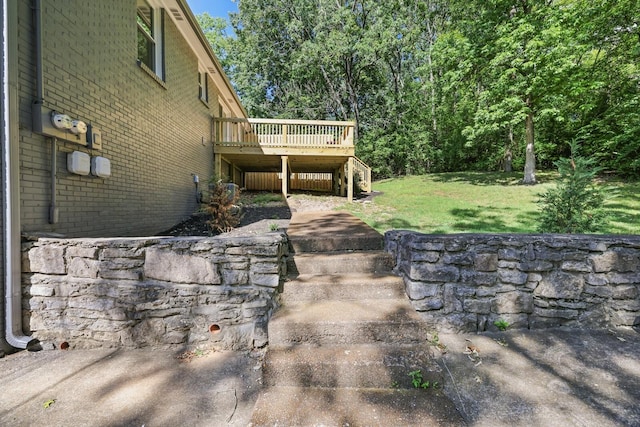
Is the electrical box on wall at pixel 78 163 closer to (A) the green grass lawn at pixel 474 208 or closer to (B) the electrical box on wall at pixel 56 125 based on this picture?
(B) the electrical box on wall at pixel 56 125

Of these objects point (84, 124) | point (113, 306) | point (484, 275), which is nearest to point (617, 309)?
point (484, 275)

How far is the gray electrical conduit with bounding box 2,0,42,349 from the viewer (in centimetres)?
256

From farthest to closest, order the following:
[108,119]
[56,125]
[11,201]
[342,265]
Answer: [108,119]
[342,265]
[56,125]
[11,201]

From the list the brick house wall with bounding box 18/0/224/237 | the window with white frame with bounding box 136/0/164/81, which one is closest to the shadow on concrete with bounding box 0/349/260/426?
the brick house wall with bounding box 18/0/224/237

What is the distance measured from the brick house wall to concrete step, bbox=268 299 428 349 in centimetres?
277

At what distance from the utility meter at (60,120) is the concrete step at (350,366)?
3.31 meters

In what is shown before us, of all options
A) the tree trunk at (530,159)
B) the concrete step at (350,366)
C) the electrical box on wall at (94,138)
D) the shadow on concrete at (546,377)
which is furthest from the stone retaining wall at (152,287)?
the tree trunk at (530,159)

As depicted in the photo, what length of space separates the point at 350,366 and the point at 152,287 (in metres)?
1.98

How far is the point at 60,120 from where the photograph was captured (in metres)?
3.01

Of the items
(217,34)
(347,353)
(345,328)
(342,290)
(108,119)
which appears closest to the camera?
(347,353)

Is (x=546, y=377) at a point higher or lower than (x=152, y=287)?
lower

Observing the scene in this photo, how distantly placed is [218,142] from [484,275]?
8623 mm

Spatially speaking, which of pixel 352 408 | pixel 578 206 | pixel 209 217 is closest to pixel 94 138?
pixel 209 217

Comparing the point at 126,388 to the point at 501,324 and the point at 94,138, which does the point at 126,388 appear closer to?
the point at 94,138
